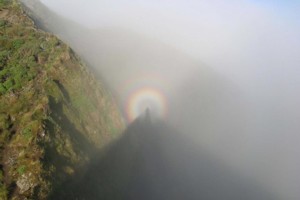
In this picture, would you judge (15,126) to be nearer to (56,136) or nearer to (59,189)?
(56,136)

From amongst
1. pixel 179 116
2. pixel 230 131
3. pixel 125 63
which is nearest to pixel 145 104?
pixel 179 116

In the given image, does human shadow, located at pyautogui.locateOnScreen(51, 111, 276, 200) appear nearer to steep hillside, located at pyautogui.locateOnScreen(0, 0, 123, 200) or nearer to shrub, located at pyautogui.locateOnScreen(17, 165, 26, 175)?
steep hillside, located at pyautogui.locateOnScreen(0, 0, 123, 200)

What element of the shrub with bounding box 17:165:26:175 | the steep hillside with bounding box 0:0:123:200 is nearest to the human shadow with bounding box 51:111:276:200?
the steep hillside with bounding box 0:0:123:200

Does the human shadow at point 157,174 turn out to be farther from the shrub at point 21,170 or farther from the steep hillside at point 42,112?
the shrub at point 21,170

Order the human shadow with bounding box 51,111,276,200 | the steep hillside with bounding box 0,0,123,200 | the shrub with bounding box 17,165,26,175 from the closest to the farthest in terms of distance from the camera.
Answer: the shrub with bounding box 17,165,26,175, the steep hillside with bounding box 0,0,123,200, the human shadow with bounding box 51,111,276,200

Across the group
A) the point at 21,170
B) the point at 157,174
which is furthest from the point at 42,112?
the point at 157,174

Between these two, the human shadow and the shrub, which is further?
the human shadow

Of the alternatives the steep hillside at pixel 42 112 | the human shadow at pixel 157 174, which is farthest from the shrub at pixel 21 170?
the human shadow at pixel 157 174

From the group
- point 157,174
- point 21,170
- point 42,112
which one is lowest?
point 157,174

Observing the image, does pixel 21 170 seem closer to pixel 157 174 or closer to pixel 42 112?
pixel 42 112
